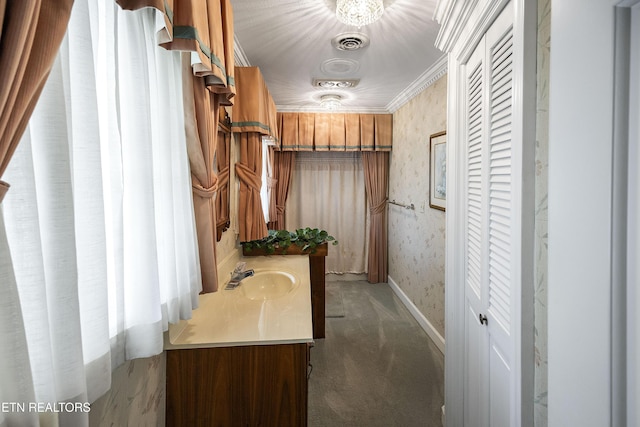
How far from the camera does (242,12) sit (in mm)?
1822

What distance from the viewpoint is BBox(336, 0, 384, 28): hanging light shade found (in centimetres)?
161

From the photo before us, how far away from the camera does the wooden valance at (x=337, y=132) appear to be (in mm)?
4070

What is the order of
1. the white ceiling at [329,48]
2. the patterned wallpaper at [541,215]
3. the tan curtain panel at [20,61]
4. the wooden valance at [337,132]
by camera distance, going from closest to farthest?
the tan curtain panel at [20,61], the patterned wallpaper at [541,215], the white ceiling at [329,48], the wooden valance at [337,132]

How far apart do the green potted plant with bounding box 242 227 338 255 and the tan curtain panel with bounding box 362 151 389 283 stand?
1.72 meters

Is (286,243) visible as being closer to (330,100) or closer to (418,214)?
(418,214)

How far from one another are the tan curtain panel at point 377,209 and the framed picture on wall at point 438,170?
1.35m

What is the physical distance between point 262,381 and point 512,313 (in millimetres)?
956

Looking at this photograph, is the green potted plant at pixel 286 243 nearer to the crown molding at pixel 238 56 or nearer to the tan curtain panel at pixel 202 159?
the tan curtain panel at pixel 202 159

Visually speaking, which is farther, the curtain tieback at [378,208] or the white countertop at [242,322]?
the curtain tieback at [378,208]

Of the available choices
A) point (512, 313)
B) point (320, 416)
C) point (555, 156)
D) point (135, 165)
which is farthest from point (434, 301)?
point (135, 165)

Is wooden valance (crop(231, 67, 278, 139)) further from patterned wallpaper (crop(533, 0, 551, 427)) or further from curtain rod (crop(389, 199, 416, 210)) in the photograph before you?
curtain rod (crop(389, 199, 416, 210))

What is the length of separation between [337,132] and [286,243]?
6.64 feet

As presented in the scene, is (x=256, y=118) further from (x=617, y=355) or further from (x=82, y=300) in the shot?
(x=617, y=355)

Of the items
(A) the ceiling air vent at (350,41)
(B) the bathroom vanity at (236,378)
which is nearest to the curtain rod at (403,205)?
(A) the ceiling air vent at (350,41)
